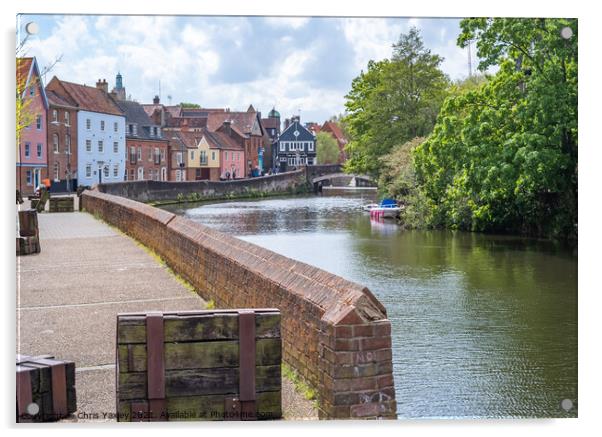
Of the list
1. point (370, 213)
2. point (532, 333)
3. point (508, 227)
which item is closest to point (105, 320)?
point (532, 333)

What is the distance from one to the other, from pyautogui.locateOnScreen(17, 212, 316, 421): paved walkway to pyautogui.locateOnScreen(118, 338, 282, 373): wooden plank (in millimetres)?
547

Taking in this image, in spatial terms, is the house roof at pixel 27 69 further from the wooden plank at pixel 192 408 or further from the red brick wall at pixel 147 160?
the red brick wall at pixel 147 160

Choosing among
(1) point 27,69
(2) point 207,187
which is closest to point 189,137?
(2) point 207,187

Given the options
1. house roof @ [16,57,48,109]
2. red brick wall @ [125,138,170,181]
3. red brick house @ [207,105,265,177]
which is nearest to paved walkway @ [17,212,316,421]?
house roof @ [16,57,48,109]

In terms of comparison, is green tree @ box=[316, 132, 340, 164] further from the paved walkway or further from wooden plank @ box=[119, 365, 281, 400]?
wooden plank @ box=[119, 365, 281, 400]

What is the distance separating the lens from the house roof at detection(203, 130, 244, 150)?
210 ft

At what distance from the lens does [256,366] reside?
5.39 metres

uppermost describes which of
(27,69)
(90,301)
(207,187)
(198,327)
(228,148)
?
(228,148)

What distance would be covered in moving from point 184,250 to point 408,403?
12.4ft

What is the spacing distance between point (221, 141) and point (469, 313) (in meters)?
53.3

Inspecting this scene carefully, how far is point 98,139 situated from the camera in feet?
90.7

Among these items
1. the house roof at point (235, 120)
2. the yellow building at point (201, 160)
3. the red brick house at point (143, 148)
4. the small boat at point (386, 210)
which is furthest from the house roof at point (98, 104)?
the yellow building at point (201, 160)

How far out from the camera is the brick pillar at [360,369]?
199 inches

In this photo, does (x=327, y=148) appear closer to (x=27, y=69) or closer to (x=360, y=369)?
(x=27, y=69)
